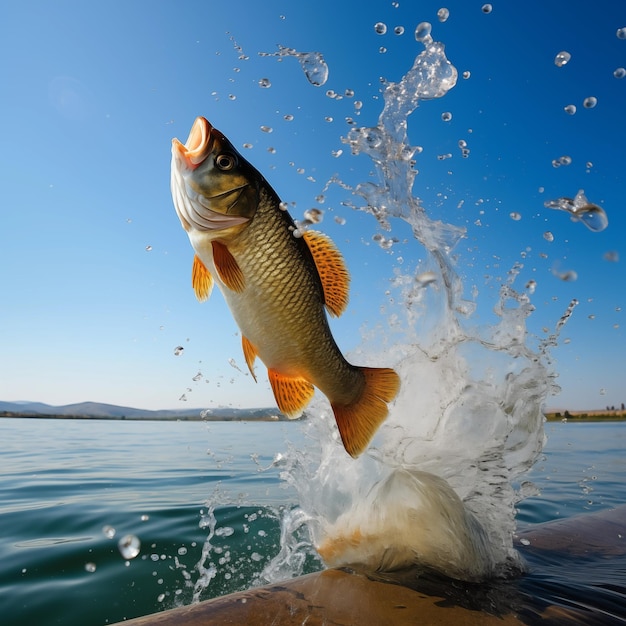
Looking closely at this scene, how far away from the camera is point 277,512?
465cm

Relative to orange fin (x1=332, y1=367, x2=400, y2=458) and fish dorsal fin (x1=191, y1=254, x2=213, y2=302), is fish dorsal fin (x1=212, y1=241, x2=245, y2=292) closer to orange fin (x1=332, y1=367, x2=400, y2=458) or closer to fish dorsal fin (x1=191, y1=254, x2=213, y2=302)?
fish dorsal fin (x1=191, y1=254, x2=213, y2=302)

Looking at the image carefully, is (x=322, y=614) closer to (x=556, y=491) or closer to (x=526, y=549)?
(x=526, y=549)

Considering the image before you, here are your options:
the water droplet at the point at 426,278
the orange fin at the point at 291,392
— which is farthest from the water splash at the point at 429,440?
the orange fin at the point at 291,392

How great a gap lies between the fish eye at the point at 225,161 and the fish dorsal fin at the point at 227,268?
0.30 m

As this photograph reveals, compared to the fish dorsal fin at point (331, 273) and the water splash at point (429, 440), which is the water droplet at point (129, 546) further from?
the fish dorsal fin at point (331, 273)

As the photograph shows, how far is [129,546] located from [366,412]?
2.31 m

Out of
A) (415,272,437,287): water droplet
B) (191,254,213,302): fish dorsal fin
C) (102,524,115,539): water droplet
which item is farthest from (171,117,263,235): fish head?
(102,524,115,539): water droplet

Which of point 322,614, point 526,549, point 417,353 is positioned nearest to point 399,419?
point 417,353

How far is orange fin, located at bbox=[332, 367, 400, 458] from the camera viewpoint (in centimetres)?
207

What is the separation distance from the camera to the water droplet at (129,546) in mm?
3172

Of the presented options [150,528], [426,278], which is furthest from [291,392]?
[150,528]

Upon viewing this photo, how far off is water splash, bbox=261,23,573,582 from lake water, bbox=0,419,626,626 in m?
0.32

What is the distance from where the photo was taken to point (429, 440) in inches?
125

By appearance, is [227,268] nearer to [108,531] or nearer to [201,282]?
[201,282]
